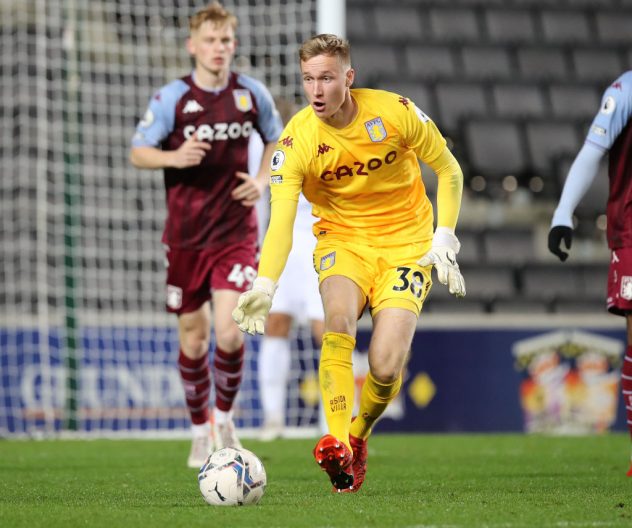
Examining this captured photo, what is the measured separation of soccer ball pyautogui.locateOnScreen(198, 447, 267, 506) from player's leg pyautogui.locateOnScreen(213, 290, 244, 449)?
182 centimetres

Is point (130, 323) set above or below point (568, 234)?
below

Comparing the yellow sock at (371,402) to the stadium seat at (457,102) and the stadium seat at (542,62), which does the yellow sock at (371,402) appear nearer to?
the stadium seat at (457,102)

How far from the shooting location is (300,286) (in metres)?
8.02

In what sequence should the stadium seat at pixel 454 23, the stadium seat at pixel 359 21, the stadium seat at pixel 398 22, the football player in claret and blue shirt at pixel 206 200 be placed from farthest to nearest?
the stadium seat at pixel 454 23, the stadium seat at pixel 398 22, the stadium seat at pixel 359 21, the football player in claret and blue shirt at pixel 206 200

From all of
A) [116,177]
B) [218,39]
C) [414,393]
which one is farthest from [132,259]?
[218,39]

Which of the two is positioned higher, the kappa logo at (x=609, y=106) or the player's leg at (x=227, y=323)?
the kappa logo at (x=609, y=106)

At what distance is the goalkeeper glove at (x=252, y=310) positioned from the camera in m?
4.17

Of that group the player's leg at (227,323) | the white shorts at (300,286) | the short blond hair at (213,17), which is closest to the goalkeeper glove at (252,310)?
the player's leg at (227,323)

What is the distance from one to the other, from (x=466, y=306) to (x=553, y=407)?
137 cm

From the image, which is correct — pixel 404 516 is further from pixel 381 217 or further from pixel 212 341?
pixel 212 341

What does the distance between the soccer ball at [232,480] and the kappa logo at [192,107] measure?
238 cm

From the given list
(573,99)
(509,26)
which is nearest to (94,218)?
(573,99)

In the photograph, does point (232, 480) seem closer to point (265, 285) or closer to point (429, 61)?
point (265, 285)

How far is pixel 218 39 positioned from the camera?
5848 millimetres
